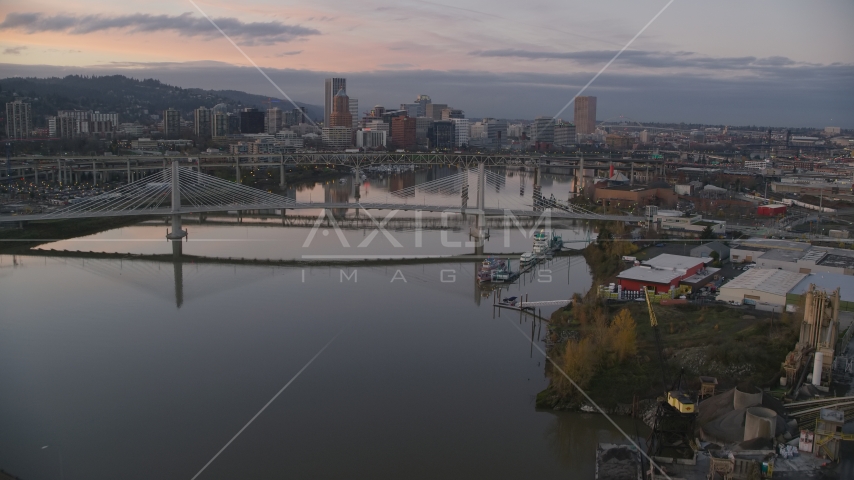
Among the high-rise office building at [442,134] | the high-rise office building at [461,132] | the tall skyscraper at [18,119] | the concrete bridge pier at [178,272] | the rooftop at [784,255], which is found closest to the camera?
the concrete bridge pier at [178,272]

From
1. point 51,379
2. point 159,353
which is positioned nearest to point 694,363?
point 159,353

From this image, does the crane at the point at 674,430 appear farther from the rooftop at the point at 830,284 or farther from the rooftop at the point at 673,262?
the rooftop at the point at 673,262

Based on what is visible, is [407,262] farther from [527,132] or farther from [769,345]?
[527,132]

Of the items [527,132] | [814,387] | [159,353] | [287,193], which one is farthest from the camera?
[527,132]

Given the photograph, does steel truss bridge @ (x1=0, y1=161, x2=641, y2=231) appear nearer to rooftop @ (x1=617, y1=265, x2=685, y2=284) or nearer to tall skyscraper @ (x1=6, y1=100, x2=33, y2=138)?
rooftop @ (x1=617, y1=265, x2=685, y2=284)

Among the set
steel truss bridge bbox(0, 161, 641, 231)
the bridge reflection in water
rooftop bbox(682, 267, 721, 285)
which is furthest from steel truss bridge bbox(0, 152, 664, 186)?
rooftop bbox(682, 267, 721, 285)

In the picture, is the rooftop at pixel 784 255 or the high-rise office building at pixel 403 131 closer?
the rooftop at pixel 784 255

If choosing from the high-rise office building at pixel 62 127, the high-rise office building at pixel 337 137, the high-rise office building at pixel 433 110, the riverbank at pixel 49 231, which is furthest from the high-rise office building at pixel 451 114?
the riverbank at pixel 49 231
